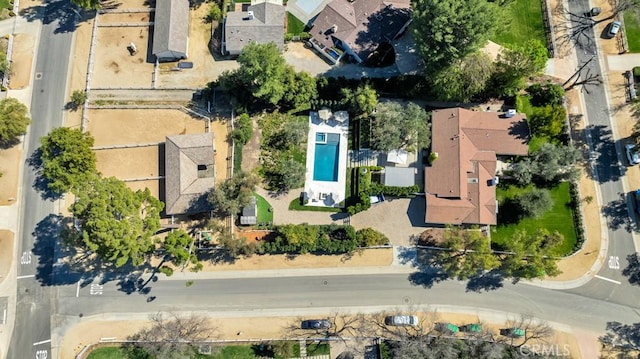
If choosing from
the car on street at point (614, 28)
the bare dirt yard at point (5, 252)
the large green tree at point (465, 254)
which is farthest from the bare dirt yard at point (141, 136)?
the car on street at point (614, 28)

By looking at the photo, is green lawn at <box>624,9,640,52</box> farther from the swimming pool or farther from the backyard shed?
the swimming pool

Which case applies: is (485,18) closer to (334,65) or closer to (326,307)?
(334,65)

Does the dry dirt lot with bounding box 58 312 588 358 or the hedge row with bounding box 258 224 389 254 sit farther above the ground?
the hedge row with bounding box 258 224 389 254

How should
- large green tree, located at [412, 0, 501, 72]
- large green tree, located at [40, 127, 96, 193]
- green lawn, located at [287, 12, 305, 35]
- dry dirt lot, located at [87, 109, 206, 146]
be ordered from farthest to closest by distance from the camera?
green lawn, located at [287, 12, 305, 35] → dry dirt lot, located at [87, 109, 206, 146] → large green tree, located at [40, 127, 96, 193] → large green tree, located at [412, 0, 501, 72]

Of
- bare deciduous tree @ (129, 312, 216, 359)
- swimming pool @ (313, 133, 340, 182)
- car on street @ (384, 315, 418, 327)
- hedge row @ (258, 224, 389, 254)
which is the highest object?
swimming pool @ (313, 133, 340, 182)

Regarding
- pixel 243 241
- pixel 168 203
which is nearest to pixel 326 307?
pixel 243 241

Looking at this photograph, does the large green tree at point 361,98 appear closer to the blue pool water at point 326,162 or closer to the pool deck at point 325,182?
the pool deck at point 325,182

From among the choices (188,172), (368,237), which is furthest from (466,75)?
(188,172)

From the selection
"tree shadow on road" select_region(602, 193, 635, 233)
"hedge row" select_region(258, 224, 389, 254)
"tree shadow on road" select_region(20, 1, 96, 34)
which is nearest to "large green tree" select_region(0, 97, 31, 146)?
"tree shadow on road" select_region(20, 1, 96, 34)
